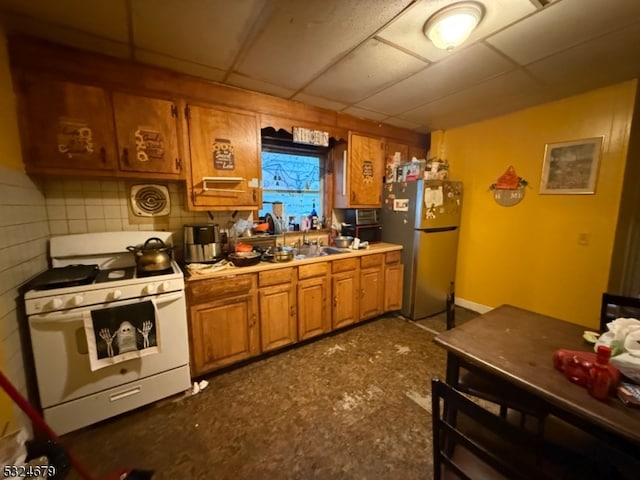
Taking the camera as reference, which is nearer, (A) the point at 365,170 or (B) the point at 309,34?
(B) the point at 309,34

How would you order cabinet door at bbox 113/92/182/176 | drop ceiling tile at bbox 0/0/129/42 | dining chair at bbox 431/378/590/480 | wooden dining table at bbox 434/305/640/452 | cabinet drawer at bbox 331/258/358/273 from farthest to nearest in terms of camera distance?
cabinet drawer at bbox 331/258/358/273
cabinet door at bbox 113/92/182/176
drop ceiling tile at bbox 0/0/129/42
wooden dining table at bbox 434/305/640/452
dining chair at bbox 431/378/590/480

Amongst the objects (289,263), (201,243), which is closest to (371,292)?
(289,263)

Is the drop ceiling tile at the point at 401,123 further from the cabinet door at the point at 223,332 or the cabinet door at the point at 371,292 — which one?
the cabinet door at the point at 223,332

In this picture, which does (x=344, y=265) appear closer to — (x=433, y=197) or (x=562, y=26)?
(x=433, y=197)

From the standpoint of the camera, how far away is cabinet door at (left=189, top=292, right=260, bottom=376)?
1968 millimetres

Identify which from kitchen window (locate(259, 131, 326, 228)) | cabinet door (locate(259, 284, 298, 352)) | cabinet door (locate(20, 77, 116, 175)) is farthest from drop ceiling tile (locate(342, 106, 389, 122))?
cabinet door (locate(20, 77, 116, 175))

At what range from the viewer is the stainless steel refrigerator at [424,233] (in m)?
2.90

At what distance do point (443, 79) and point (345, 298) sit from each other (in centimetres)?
210

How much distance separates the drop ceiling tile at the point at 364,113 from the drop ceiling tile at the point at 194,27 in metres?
1.31

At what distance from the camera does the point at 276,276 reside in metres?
2.26

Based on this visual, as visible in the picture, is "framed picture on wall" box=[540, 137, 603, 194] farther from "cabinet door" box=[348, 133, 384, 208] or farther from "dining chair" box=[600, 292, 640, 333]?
"cabinet door" box=[348, 133, 384, 208]

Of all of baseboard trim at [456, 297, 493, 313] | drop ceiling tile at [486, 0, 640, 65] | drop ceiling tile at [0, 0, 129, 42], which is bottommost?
baseboard trim at [456, 297, 493, 313]

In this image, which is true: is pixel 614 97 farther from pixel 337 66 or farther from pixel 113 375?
pixel 113 375

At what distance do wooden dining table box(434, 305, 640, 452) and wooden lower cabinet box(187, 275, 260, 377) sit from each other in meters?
1.45
